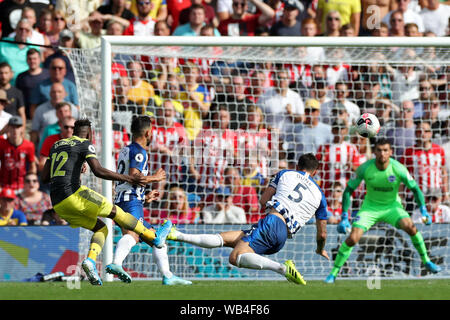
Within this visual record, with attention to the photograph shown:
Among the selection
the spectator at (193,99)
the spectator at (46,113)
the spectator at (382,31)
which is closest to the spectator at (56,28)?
the spectator at (46,113)

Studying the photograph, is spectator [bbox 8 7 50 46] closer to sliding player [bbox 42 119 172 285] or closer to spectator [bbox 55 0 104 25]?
spectator [bbox 55 0 104 25]

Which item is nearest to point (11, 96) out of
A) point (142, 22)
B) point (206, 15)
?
point (142, 22)

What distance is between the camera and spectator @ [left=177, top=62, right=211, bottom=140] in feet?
43.4

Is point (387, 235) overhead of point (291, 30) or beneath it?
beneath

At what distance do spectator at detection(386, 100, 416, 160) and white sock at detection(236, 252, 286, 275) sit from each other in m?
5.12

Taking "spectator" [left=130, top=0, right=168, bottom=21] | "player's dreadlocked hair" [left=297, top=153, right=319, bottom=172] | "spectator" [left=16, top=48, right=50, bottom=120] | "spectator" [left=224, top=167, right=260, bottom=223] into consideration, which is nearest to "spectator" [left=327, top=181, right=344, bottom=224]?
"spectator" [left=224, top=167, right=260, bottom=223]

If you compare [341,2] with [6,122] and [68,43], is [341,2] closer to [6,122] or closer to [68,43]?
[68,43]

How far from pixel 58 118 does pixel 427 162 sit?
571 centimetres

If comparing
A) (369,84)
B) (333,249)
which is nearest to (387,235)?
(333,249)

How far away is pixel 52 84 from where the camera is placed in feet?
45.6

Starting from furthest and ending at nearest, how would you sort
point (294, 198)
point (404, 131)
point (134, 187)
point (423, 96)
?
point (423, 96), point (404, 131), point (134, 187), point (294, 198)

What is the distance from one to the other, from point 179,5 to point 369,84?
4.10 metres

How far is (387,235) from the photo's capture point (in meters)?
12.5

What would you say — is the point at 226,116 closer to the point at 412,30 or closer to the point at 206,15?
the point at 206,15
